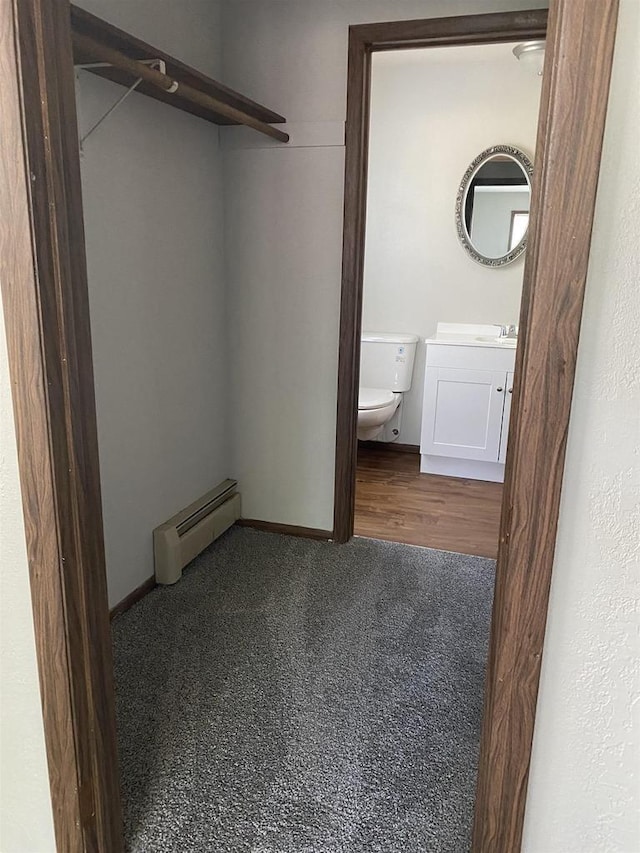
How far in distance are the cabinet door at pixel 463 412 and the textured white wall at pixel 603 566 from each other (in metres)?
2.91

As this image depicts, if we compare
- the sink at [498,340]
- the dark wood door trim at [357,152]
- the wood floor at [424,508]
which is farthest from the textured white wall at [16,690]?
the sink at [498,340]

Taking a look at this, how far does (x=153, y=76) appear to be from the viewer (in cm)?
178

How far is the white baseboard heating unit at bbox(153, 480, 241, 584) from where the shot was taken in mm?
2551

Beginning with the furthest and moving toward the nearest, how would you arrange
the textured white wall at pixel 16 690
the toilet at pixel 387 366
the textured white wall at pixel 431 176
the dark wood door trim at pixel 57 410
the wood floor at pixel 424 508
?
the toilet at pixel 387 366 → the textured white wall at pixel 431 176 → the wood floor at pixel 424 508 → the textured white wall at pixel 16 690 → the dark wood door trim at pixel 57 410

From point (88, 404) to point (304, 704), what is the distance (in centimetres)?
120

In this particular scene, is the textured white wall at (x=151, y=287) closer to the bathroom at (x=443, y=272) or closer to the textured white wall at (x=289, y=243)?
the textured white wall at (x=289, y=243)

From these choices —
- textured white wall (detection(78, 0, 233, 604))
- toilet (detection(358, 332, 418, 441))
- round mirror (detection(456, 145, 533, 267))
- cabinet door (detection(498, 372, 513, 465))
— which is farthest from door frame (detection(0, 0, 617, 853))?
round mirror (detection(456, 145, 533, 267))

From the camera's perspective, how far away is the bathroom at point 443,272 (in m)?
3.74

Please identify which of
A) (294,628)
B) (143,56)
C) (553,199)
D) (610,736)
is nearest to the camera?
(553,199)

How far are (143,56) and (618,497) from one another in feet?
5.75

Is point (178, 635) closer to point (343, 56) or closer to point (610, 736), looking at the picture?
point (610, 736)

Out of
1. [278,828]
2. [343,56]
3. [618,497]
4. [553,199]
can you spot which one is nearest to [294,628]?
[278,828]

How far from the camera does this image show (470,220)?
402 centimetres

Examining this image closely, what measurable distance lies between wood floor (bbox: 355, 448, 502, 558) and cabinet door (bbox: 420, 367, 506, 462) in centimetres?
21
